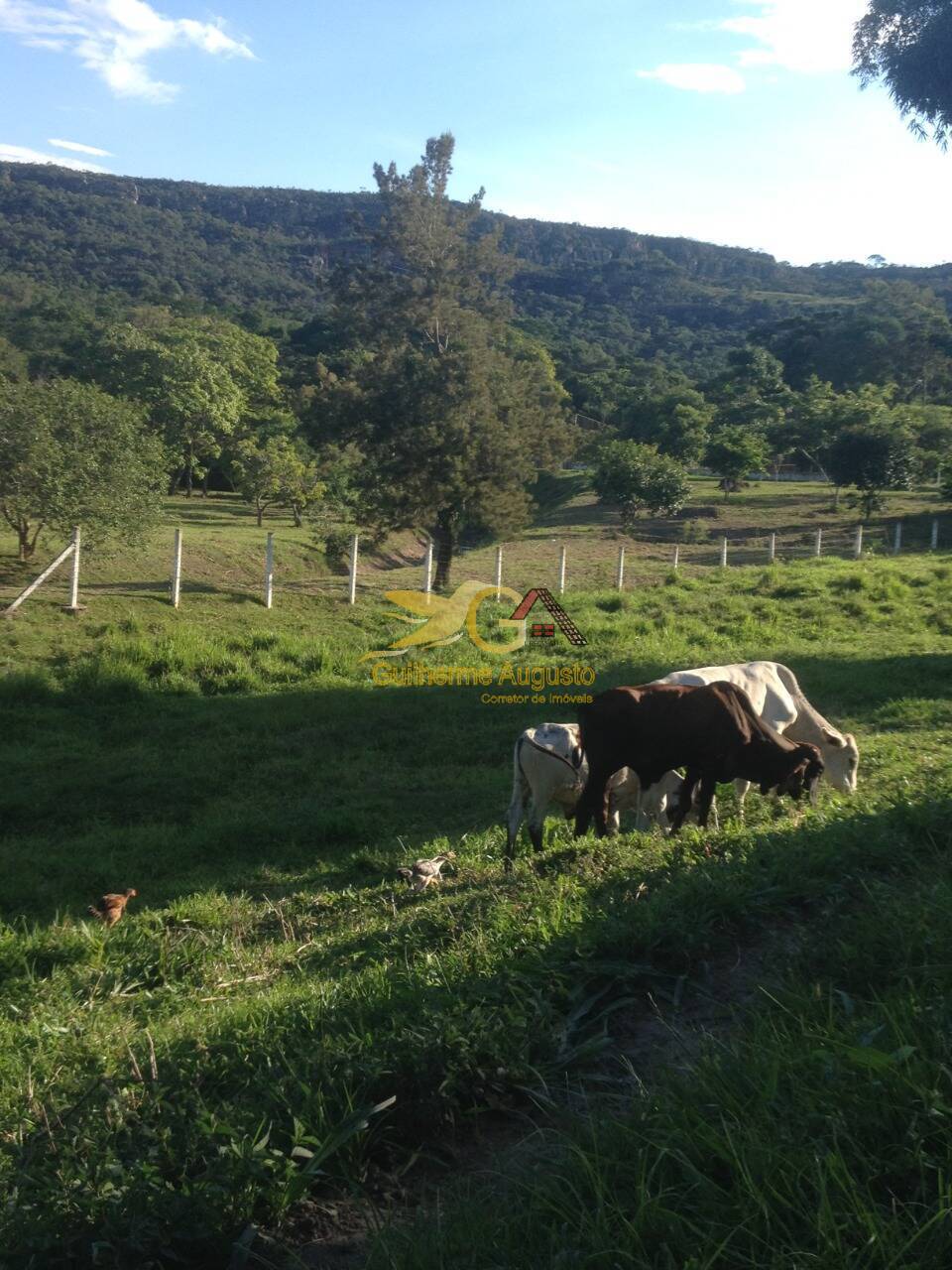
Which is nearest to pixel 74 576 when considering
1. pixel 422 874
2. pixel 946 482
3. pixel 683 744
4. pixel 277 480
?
pixel 422 874

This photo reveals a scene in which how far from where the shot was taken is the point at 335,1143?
9.85 ft

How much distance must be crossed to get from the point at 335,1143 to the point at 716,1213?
122cm

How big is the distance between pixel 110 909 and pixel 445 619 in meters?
9.60

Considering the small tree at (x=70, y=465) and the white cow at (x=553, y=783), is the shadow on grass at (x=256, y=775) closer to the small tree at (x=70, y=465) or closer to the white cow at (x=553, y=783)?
the white cow at (x=553, y=783)

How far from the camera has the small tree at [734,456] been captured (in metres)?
37.5

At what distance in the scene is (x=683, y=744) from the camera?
7684 mm

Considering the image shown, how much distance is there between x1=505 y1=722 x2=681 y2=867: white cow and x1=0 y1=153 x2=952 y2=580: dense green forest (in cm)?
980

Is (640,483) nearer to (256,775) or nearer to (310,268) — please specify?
(256,775)


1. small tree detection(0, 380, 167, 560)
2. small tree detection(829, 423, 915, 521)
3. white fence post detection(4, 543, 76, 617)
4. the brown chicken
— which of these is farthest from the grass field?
small tree detection(829, 423, 915, 521)

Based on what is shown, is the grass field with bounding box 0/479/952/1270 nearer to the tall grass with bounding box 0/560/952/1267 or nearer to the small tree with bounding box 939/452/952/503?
the tall grass with bounding box 0/560/952/1267

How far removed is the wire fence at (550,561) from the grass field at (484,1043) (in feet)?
24.2

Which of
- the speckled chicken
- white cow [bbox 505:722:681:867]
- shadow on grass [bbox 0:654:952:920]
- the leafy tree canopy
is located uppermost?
the leafy tree canopy

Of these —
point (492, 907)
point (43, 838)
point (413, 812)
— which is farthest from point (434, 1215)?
point (43, 838)

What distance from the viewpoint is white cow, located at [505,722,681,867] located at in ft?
26.8
